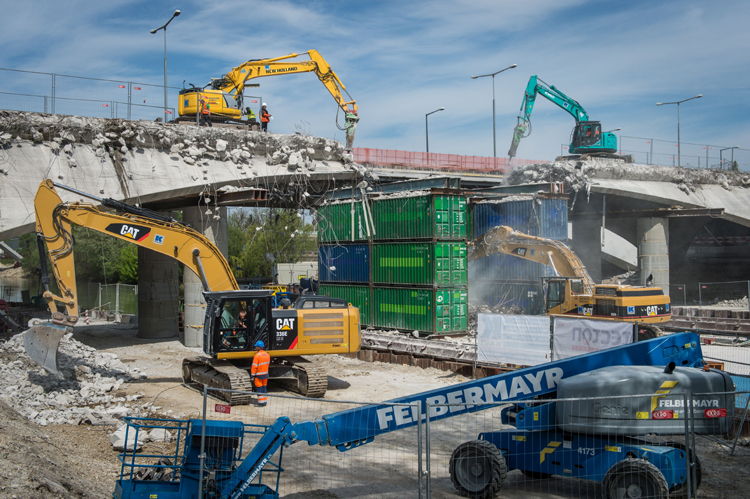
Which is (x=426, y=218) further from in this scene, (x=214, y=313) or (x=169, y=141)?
(x=214, y=313)

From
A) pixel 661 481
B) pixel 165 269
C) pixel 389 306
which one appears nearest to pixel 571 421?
pixel 661 481

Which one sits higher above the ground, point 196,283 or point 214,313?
point 196,283

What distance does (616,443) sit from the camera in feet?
24.2

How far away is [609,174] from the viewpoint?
35250mm

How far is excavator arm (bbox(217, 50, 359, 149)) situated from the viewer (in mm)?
25906

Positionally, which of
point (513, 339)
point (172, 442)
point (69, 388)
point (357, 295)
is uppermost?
point (357, 295)

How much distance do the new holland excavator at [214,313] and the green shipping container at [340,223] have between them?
10624 millimetres

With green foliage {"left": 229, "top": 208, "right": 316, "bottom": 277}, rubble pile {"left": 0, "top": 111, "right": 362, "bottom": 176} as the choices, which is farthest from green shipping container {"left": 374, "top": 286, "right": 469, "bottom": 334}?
green foliage {"left": 229, "top": 208, "right": 316, "bottom": 277}

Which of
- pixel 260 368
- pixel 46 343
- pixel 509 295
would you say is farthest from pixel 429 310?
pixel 46 343

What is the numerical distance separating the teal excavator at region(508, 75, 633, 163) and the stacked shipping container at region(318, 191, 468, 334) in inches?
559

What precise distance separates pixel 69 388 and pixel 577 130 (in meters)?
32.6

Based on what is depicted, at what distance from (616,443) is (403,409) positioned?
8.43ft

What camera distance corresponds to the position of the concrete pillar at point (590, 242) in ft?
129

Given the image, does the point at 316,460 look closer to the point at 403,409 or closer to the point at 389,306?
the point at 403,409
